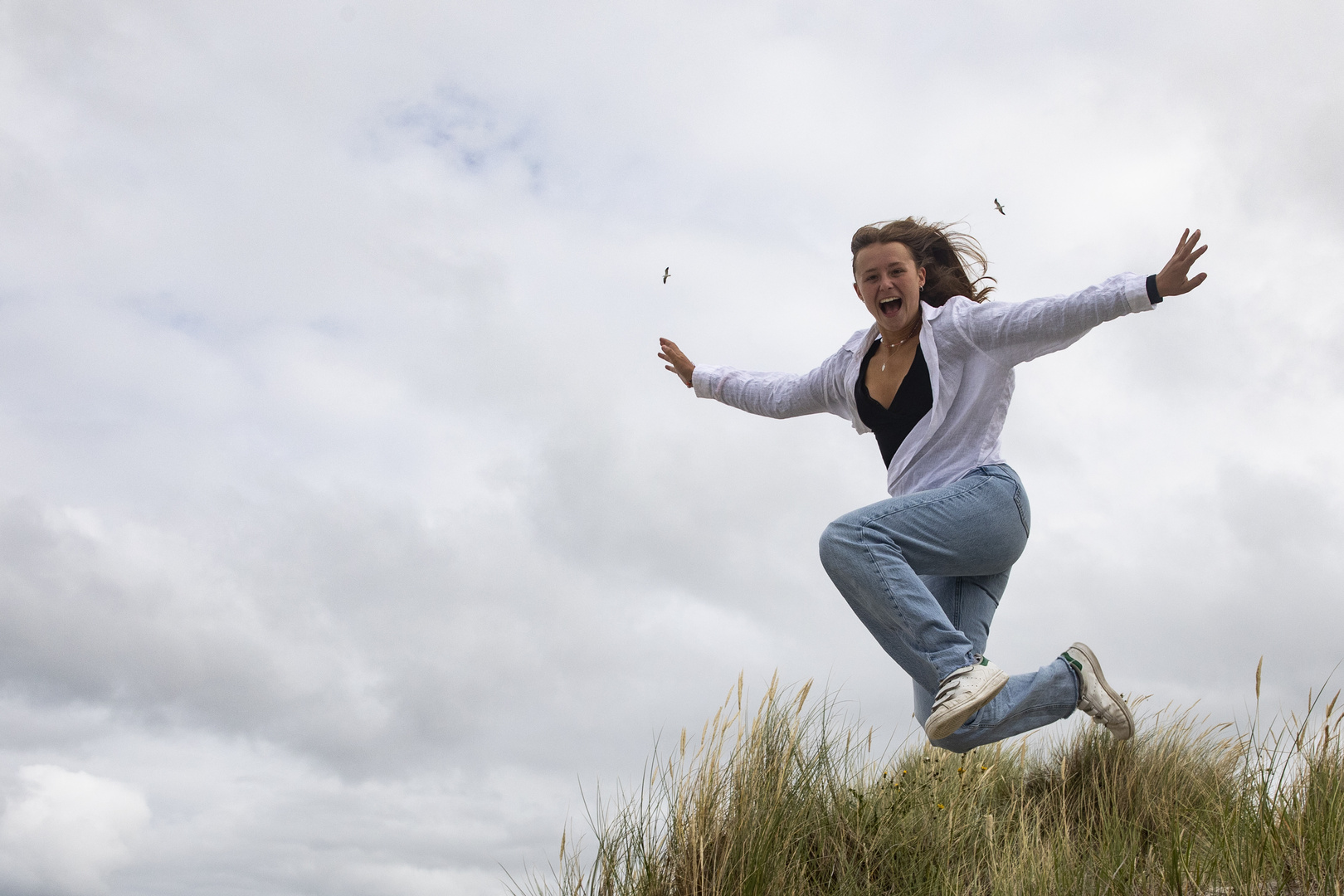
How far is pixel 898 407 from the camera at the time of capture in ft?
15.4

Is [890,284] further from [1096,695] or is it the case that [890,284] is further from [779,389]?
[1096,695]

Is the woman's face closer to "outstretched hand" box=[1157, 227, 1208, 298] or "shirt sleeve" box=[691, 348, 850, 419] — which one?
"shirt sleeve" box=[691, 348, 850, 419]

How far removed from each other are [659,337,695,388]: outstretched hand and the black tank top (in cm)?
105

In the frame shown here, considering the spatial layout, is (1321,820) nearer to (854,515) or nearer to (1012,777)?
(854,515)

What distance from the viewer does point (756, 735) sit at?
4.96 metres

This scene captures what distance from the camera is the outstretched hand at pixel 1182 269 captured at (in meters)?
3.90

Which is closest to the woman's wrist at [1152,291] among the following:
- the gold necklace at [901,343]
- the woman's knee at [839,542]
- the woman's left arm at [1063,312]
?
the woman's left arm at [1063,312]

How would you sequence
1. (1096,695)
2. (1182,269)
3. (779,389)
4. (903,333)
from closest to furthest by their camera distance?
(1182,269) → (1096,695) → (903,333) → (779,389)

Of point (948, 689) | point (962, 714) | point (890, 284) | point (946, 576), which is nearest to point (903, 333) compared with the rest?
point (890, 284)

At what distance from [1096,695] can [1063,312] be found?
170cm

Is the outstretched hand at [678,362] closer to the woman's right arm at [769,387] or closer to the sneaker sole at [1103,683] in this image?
the woman's right arm at [769,387]

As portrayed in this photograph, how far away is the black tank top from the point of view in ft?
15.2

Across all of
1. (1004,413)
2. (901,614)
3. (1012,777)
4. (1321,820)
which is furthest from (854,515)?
(1012,777)

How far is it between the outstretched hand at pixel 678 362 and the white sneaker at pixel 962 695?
7.45 feet
